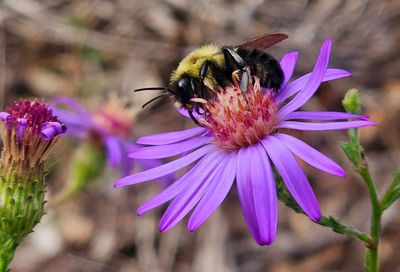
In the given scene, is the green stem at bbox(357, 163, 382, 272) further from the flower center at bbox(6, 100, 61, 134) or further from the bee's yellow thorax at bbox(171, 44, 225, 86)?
the flower center at bbox(6, 100, 61, 134)

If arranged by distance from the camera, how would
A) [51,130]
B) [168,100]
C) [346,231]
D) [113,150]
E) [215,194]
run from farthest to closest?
[168,100] < [113,150] < [51,130] < [346,231] < [215,194]

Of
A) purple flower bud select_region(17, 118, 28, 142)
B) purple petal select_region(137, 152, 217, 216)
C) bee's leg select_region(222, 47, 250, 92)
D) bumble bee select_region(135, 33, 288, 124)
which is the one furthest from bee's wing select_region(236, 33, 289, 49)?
purple flower bud select_region(17, 118, 28, 142)

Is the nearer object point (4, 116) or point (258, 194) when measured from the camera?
point (258, 194)

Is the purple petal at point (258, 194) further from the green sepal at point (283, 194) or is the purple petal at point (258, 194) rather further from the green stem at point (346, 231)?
the green stem at point (346, 231)

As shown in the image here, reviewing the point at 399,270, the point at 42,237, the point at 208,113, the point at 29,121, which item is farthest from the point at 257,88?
the point at 42,237

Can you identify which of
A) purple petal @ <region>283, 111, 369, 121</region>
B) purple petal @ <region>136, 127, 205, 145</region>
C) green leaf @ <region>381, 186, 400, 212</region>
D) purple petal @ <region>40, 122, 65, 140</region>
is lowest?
green leaf @ <region>381, 186, 400, 212</region>

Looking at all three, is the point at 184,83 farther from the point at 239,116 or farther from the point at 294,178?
the point at 294,178

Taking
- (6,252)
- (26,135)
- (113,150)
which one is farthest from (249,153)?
(113,150)

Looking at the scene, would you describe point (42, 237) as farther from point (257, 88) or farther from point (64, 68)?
point (257, 88)
